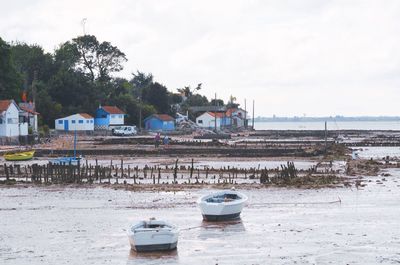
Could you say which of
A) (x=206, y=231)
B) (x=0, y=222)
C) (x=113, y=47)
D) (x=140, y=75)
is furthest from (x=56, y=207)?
(x=140, y=75)

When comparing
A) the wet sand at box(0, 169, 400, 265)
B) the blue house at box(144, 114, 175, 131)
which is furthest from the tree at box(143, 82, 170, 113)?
the wet sand at box(0, 169, 400, 265)

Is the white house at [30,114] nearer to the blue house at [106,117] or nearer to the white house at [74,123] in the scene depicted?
the white house at [74,123]

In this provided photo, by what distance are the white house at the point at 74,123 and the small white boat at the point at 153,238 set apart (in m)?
84.1

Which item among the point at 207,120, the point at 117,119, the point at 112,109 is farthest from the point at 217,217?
the point at 207,120

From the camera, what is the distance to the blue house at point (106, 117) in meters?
121

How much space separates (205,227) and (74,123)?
80.6 m

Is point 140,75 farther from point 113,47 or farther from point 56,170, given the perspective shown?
point 56,170

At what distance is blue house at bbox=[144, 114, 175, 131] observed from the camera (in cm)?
13350

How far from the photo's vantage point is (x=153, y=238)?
90.5ft

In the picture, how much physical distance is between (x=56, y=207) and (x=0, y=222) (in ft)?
16.8

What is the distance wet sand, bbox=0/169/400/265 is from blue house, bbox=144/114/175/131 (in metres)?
86.3

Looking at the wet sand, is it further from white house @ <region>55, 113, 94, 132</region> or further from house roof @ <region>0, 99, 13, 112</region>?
white house @ <region>55, 113, 94, 132</region>

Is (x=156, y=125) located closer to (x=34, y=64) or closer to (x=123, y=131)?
(x=123, y=131)

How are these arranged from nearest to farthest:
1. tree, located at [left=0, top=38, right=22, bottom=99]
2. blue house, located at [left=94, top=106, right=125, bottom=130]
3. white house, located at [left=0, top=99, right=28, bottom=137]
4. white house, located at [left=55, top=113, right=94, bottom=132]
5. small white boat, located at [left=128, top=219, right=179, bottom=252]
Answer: small white boat, located at [left=128, top=219, right=179, bottom=252] → white house, located at [left=0, top=99, right=28, bottom=137] → tree, located at [left=0, top=38, right=22, bottom=99] → white house, located at [left=55, top=113, right=94, bottom=132] → blue house, located at [left=94, top=106, right=125, bottom=130]
